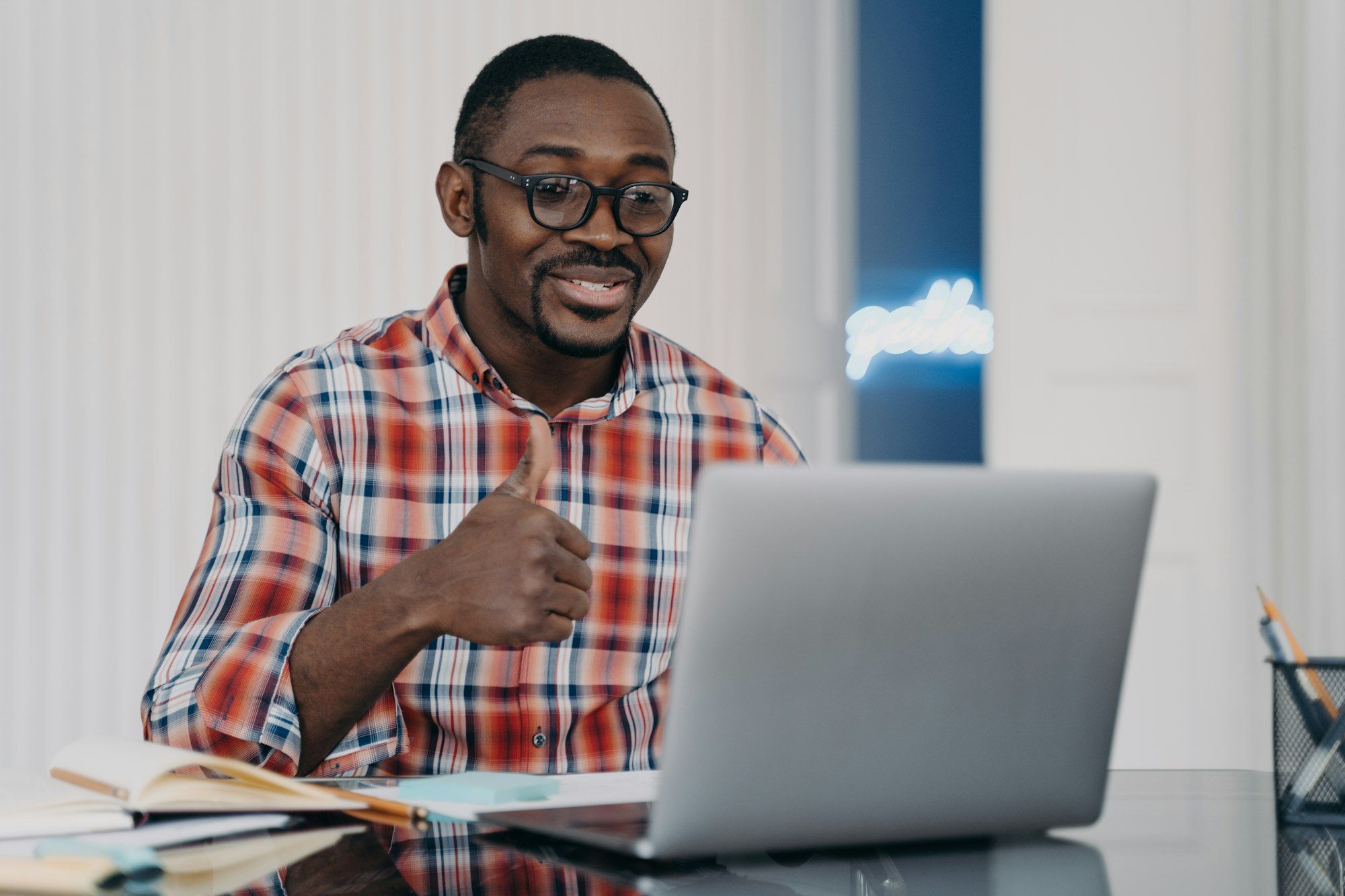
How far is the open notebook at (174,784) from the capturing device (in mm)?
690

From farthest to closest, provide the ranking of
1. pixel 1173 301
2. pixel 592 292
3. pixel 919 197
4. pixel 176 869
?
pixel 919 197 < pixel 1173 301 < pixel 592 292 < pixel 176 869

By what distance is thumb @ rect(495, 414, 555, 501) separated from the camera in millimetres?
1028

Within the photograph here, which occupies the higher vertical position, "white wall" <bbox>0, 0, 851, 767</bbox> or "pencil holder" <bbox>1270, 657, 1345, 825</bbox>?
"white wall" <bbox>0, 0, 851, 767</bbox>

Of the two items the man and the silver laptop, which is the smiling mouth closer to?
the man

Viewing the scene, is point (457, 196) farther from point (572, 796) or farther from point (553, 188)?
point (572, 796)

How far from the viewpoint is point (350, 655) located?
39.6 inches

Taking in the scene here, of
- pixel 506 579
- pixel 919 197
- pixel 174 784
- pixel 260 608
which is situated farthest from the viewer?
pixel 919 197

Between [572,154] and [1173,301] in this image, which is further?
[1173,301]

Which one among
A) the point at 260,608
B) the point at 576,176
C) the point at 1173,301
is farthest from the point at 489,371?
the point at 1173,301

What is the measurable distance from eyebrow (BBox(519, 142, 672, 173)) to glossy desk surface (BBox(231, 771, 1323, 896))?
815mm

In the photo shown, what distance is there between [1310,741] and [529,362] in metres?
0.87

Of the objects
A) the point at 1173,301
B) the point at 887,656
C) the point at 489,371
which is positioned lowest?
the point at 887,656

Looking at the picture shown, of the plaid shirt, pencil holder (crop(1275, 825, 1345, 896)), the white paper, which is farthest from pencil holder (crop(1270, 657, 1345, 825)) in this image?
the plaid shirt

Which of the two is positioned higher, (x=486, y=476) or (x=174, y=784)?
(x=486, y=476)
